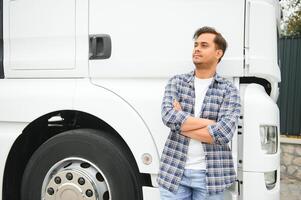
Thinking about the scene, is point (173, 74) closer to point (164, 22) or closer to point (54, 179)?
point (164, 22)

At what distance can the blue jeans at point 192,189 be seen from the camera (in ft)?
7.86

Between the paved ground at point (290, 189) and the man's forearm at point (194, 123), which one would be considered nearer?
the man's forearm at point (194, 123)

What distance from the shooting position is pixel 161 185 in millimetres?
2477

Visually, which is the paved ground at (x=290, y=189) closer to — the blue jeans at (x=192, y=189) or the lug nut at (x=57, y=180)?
the blue jeans at (x=192, y=189)

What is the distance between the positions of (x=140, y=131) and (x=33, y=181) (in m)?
0.95

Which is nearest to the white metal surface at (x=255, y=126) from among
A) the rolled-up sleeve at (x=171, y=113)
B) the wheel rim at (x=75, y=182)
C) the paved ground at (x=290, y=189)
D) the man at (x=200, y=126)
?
the man at (x=200, y=126)

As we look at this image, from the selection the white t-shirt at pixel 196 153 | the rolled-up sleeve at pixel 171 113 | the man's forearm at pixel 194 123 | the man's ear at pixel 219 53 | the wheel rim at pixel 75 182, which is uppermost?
the man's ear at pixel 219 53

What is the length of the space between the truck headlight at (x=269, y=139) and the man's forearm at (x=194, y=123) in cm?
45

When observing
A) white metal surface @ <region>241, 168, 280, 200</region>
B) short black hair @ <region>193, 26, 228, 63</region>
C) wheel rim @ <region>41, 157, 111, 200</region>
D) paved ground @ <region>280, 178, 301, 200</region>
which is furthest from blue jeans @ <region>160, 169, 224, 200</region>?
paved ground @ <region>280, 178, 301, 200</region>

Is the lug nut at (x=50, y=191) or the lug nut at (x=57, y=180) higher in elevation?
A: the lug nut at (x=57, y=180)

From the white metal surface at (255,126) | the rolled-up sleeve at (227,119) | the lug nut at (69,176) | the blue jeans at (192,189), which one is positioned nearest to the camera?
the rolled-up sleeve at (227,119)

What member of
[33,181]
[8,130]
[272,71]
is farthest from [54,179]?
[272,71]

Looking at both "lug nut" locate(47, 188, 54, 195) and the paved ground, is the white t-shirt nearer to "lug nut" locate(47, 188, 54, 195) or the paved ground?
"lug nut" locate(47, 188, 54, 195)

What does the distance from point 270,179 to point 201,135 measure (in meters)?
0.70
